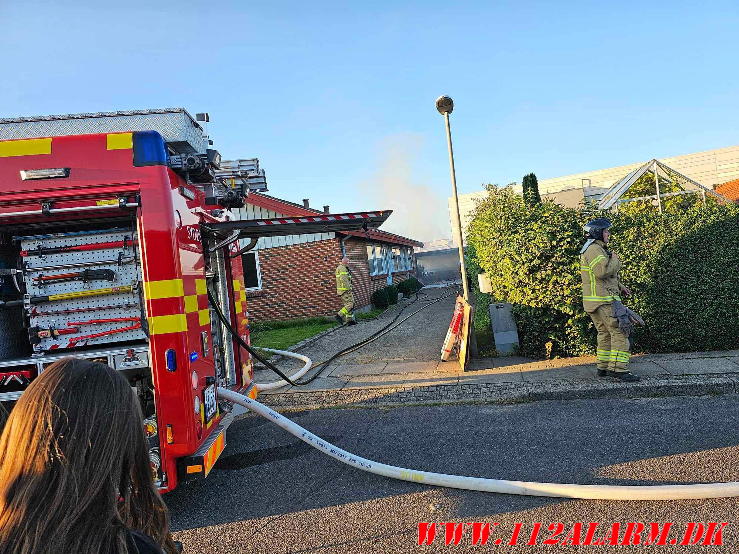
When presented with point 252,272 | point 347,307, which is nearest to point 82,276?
point 347,307

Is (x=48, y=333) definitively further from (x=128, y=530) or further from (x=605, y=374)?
(x=605, y=374)

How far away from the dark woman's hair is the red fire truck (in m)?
2.71

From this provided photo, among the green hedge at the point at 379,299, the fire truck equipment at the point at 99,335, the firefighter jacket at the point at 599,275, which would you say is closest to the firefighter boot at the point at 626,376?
the firefighter jacket at the point at 599,275

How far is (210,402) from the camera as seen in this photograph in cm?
447

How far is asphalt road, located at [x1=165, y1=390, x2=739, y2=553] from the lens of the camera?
11.3ft

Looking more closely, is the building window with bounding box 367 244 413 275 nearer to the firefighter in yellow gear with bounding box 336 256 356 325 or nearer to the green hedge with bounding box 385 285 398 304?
the green hedge with bounding box 385 285 398 304

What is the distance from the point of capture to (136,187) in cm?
388

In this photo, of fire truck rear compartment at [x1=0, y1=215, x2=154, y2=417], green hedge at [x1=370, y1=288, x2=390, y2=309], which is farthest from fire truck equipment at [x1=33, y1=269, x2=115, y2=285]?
green hedge at [x1=370, y1=288, x2=390, y2=309]

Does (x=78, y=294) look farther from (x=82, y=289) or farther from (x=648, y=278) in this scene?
(x=648, y=278)

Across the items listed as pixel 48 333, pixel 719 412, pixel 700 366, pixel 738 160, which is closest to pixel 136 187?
pixel 48 333

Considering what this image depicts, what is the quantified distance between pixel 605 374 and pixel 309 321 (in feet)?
32.7

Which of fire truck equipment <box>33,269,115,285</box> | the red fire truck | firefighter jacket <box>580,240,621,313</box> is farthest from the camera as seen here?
firefighter jacket <box>580,240,621,313</box>

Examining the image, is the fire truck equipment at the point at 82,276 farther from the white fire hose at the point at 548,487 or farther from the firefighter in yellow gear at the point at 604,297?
the firefighter in yellow gear at the point at 604,297

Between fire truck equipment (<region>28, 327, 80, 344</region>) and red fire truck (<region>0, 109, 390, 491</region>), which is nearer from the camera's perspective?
red fire truck (<region>0, 109, 390, 491</region>)
